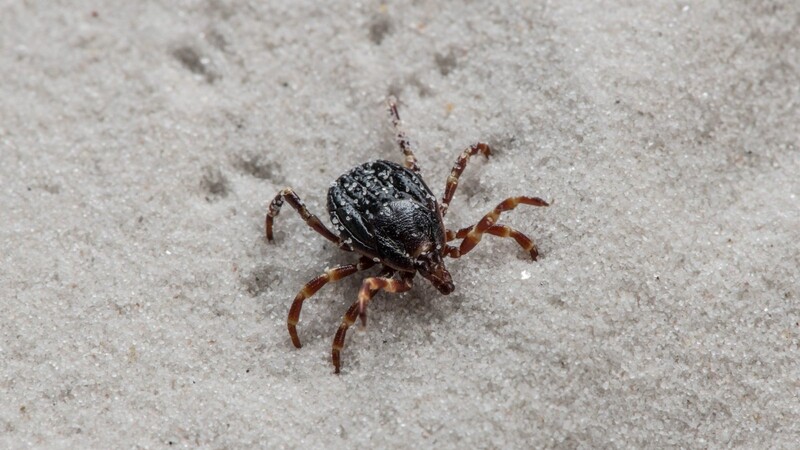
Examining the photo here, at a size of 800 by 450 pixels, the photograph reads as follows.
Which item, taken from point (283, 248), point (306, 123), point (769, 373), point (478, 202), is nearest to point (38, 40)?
point (306, 123)

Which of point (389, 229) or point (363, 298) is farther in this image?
point (389, 229)

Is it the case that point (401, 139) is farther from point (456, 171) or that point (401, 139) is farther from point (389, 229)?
point (389, 229)

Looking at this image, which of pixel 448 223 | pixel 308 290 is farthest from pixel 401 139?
pixel 308 290

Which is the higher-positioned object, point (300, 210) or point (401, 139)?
point (401, 139)

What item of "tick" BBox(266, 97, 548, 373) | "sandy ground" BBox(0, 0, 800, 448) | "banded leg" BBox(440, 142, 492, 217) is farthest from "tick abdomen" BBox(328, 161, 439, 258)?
"sandy ground" BBox(0, 0, 800, 448)

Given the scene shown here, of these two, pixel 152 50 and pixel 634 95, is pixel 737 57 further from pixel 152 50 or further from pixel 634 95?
pixel 152 50

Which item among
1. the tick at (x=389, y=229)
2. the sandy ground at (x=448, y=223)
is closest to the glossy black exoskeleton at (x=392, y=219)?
the tick at (x=389, y=229)
